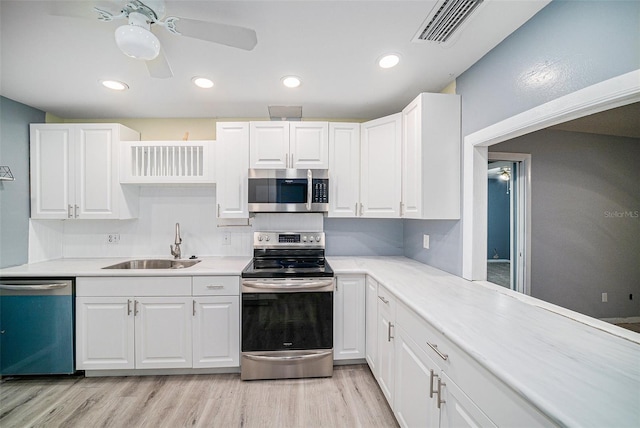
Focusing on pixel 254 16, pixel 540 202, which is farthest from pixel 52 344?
pixel 540 202

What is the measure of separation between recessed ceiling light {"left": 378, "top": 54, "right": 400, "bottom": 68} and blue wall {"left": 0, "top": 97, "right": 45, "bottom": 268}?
328cm

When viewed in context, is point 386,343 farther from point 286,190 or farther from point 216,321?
point 286,190

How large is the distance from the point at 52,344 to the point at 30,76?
2135 millimetres

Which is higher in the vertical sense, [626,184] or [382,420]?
[626,184]

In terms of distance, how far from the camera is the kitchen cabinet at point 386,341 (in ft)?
5.64

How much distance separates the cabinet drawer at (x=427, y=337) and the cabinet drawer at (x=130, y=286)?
176cm

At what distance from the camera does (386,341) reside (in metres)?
1.83

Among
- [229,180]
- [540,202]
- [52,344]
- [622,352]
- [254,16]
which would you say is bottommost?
Result: [52,344]

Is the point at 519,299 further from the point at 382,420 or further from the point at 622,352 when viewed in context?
the point at 382,420

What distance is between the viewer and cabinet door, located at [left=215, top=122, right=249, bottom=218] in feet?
8.28

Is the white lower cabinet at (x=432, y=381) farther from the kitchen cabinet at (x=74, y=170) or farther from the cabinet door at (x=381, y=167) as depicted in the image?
the kitchen cabinet at (x=74, y=170)

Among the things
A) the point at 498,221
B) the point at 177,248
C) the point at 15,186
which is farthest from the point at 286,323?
the point at 498,221

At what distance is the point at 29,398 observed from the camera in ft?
6.46

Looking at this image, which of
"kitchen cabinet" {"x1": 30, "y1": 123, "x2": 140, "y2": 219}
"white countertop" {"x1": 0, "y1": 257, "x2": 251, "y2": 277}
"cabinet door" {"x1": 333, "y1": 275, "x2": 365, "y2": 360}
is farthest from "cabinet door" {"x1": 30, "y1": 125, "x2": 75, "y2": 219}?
"cabinet door" {"x1": 333, "y1": 275, "x2": 365, "y2": 360}
